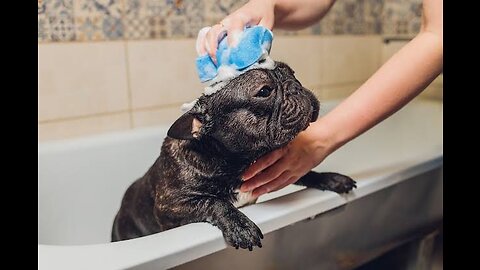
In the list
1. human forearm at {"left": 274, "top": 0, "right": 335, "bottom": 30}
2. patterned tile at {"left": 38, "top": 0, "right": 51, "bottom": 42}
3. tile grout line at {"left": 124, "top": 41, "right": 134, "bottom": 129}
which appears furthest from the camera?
tile grout line at {"left": 124, "top": 41, "right": 134, "bottom": 129}

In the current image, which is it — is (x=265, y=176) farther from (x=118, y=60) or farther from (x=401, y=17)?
(x=401, y=17)

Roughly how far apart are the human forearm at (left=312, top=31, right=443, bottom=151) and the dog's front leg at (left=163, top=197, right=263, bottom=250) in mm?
251

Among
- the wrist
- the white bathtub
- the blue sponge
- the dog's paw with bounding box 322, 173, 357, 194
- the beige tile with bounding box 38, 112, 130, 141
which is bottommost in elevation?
the white bathtub

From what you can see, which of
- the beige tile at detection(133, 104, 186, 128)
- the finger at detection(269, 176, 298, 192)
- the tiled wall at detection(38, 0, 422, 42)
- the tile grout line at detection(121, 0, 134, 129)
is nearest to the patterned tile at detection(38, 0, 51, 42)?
the tiled wall at detection(38, 0, 422, 42)

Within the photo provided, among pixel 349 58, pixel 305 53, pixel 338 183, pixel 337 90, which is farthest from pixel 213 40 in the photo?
A: pixel 349 58

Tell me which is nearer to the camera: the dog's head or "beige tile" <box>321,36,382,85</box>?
the dog's head

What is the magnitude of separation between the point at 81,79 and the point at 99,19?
18 centimetres

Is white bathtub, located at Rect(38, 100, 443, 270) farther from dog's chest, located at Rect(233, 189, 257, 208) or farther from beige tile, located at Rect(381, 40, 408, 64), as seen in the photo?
beige tile, located at Rect(381, 40, 408, 64)

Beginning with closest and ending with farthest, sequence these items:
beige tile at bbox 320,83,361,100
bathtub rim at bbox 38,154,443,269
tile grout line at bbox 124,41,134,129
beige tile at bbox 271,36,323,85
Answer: bathtub rim at bbox 38,154,443,269 < tile grout line at bbox 124,41,134,129 < beige tile at bbox 271,36,323,85 < beige tile at bbox 320,83,361,100

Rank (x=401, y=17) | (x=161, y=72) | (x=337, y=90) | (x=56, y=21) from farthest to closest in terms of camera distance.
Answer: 1. (x=401, y=17)
2. (x=337, y=90)
3. (x=161, y=72)
4. (x=56, y=21)

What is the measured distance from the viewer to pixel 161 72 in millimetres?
1528

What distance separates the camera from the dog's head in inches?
30.3

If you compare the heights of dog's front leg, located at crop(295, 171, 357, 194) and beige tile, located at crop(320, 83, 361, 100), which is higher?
beige tile, located at crop(320, 83, 361, 100)

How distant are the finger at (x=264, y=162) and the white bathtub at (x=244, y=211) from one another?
61 mm
